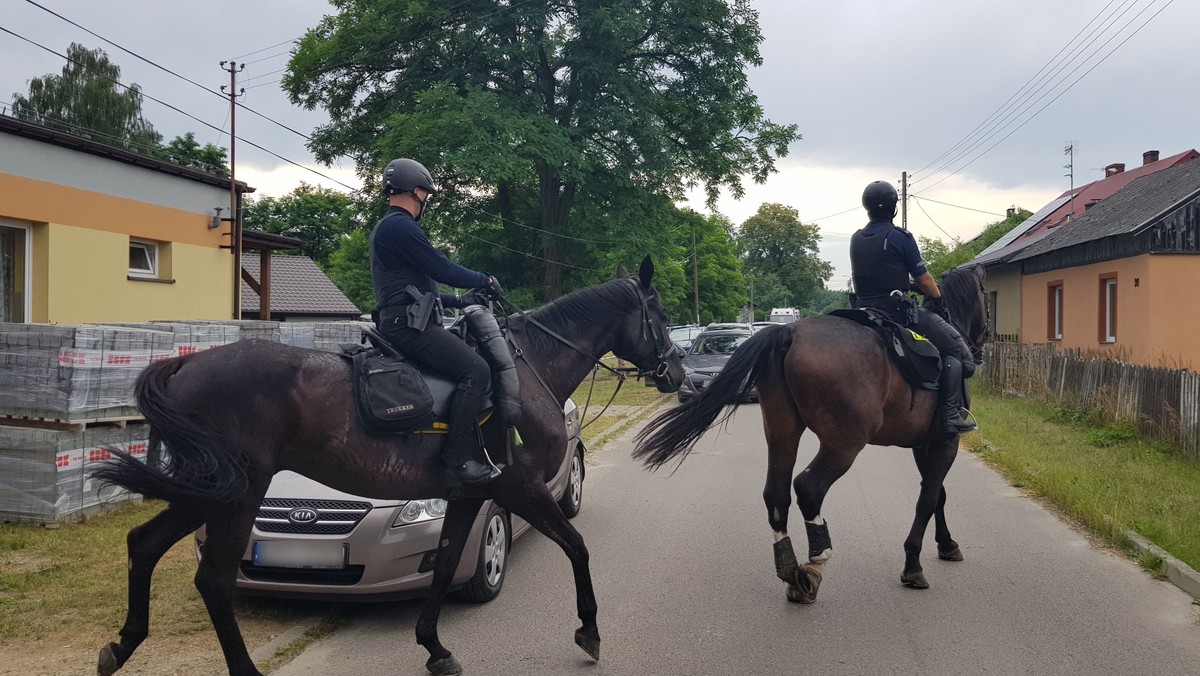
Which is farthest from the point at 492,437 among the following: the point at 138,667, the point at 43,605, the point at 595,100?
the point at 595,100

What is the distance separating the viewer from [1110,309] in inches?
979

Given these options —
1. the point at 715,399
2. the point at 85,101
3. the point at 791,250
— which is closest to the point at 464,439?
the point at 715,399

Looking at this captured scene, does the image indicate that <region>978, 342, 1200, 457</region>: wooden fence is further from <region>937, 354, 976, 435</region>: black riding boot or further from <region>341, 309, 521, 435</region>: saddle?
<region>341, 309, 521, 435</region>: saddle

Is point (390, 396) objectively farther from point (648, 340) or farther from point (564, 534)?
point (648, 340)

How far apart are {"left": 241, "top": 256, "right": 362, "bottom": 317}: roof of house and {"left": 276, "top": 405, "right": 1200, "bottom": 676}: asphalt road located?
1290 inches

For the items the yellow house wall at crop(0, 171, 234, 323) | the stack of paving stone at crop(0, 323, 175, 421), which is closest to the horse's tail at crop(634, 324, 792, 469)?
the stack of paving stone at crop(0, 323, 175, 421)

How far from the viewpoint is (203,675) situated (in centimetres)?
461

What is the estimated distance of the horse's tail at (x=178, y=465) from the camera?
4.07 meters

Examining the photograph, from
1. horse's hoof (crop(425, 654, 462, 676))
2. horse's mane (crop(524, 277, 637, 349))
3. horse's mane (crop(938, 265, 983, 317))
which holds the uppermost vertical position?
horse's mane (crop(938, 265, 983, 317))

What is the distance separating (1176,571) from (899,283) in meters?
2.82

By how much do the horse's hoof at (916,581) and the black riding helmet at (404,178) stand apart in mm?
4193

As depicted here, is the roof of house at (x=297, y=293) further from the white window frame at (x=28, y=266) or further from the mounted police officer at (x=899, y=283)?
the mounted police officer at (x=899, y=283)

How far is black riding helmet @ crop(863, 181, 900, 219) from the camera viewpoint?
6.67m

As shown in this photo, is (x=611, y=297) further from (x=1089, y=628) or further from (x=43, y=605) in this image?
(x=43, y=605)
